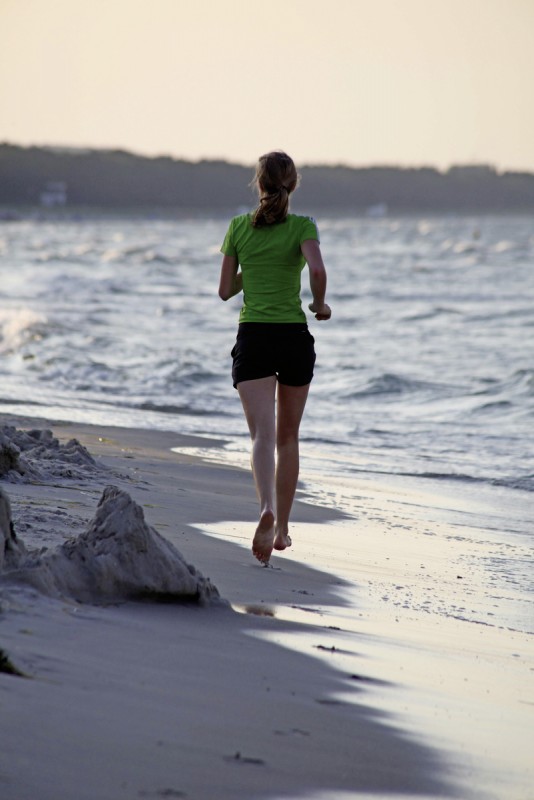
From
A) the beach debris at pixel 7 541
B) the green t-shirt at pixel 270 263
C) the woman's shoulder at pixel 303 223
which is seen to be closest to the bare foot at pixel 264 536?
the green t-shirt at pixel 270 263

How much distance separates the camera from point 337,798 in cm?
240

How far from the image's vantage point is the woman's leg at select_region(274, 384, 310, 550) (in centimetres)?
480

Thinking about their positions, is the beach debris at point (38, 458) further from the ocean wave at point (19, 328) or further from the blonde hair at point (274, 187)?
the ocean wave at point (19, 328)

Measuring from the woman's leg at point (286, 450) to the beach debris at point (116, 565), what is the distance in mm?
1208

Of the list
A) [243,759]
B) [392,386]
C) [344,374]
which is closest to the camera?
[243,759]

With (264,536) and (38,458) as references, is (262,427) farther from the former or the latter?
(38,458)

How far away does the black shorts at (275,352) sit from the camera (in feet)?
15.2

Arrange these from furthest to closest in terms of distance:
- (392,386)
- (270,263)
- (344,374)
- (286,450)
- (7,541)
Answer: (344,374)
(392,386)
(286,450)
(270,263)
(7,541)

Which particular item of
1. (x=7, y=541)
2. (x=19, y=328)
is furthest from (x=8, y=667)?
(x=19, y=328)

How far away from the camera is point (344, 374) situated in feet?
49.3

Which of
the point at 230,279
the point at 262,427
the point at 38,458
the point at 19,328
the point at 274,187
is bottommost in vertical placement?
the point at 19,328

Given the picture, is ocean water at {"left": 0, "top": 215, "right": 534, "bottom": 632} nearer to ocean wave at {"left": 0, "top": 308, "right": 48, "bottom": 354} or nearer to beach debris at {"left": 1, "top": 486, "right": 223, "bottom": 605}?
ocean wave at {"left": 0, "top": 308, "right": 48, "bottom": 354}

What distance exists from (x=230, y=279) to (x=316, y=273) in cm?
42

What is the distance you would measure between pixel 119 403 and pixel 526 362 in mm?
6904
